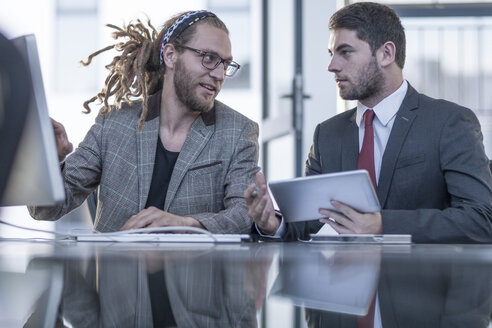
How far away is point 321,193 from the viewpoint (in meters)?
1.38

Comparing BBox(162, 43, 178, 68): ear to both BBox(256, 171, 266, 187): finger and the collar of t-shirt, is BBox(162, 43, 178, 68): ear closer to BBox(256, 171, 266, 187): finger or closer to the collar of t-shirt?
the collar of t-shirt

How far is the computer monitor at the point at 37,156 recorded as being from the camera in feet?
2.97

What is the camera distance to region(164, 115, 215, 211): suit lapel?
1.87m

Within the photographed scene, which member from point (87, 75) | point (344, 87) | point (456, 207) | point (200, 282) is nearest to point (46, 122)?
point (200, 282)

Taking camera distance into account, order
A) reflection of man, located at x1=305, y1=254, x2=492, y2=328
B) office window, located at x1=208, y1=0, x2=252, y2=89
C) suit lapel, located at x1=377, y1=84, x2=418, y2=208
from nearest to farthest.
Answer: reflection of man, located at x1=305, y1=254, x2=492, y2=328, suit lapel, located at x1=377, y1=84, x2=418, y2=208, office window, located at x1=208, y1=0, x2=252, y2=89

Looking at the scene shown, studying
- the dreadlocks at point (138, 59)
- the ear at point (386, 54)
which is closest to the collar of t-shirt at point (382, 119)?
the ear at point (386, 54)

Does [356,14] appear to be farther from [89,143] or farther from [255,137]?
[89,143]

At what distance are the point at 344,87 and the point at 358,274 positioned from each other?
1.46 metres

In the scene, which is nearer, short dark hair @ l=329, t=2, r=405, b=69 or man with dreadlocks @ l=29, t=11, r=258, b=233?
man with dreadlocks @ l=29, t=11, r=258, b=233

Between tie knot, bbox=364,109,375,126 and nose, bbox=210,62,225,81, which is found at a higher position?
nose, bbox=210,62,225,81

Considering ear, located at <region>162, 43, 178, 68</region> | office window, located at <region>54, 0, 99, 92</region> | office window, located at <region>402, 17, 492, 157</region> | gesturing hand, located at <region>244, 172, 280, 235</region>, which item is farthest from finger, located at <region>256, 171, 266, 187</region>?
office window, located at <region>54, 0, 99, 92</region>

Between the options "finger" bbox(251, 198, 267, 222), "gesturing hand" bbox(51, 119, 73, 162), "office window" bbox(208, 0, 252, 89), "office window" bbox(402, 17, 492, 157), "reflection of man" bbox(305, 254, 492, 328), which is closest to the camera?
"reflection of man" bbox(305, 254, 492, 328)

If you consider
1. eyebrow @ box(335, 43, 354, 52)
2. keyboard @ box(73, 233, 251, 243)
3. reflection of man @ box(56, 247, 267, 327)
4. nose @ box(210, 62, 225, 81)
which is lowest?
reflection of man @ box(56, 247, 267, 327)

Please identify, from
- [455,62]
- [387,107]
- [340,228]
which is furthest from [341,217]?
[455,62]
